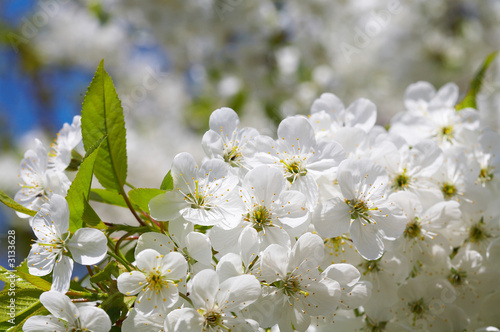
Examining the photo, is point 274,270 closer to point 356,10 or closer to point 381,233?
point 381,233

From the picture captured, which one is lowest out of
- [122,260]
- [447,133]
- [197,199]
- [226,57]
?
[122,260]

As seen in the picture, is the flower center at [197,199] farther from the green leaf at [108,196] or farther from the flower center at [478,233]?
the flower center at [478,233]

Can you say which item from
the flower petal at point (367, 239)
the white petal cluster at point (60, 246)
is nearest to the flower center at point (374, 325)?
the flower petal at point (367, 239)

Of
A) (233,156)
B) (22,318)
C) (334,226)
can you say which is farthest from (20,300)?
(334,226)

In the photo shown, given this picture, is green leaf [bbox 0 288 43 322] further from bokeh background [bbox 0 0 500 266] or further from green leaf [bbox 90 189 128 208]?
bokeh background [bbox 0 0 500 266]

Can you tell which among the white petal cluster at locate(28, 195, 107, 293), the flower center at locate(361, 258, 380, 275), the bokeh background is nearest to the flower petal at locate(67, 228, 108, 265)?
the white petal cluster at locate(28, 195, 107, 293)

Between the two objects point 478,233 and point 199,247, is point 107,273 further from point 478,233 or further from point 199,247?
point 478,233

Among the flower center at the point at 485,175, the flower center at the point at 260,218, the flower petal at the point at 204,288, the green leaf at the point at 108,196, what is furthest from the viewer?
the flower center at the point at 485,175
